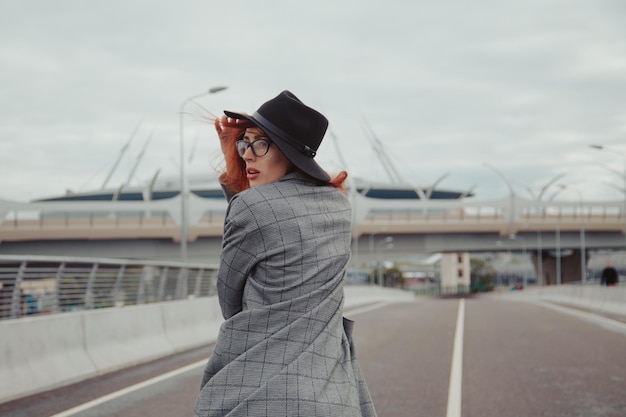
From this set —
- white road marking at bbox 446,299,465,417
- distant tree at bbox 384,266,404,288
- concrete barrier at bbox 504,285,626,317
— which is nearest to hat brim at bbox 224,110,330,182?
white road marking at bbox 446,299,465,417

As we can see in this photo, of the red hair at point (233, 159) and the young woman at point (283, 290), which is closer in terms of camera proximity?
the young woman at point (283, 290)

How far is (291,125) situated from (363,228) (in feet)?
224

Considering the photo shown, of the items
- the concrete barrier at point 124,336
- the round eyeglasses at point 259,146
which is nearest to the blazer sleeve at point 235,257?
the round eyeglasses at point 259,146

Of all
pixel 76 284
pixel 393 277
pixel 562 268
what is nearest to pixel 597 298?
pixel 76 284

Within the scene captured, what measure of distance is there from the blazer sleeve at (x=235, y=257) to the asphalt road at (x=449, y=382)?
16.8ft

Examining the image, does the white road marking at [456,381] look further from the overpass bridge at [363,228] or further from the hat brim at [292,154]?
the overpass bridge at [363,228]

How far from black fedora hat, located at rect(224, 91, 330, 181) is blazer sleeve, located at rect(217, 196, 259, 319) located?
0.25 m

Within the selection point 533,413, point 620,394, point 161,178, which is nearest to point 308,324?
point 533,413

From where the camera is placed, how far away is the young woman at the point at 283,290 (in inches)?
103

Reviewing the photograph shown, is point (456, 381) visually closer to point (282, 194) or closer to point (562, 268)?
point (282, 194)

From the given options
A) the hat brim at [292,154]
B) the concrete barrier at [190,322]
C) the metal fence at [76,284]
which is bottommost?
the concrete barrier at [190,322]

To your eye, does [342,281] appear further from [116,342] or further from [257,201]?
[116,342]

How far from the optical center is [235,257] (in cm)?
272

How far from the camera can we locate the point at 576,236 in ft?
254
